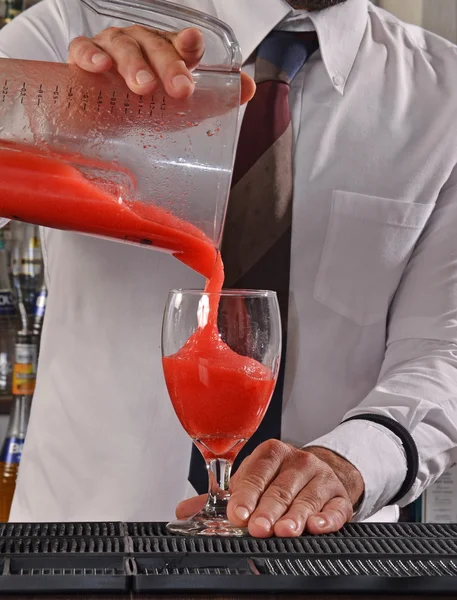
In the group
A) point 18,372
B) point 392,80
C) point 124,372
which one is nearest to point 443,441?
point 124,372

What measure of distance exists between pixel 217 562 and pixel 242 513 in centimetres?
18

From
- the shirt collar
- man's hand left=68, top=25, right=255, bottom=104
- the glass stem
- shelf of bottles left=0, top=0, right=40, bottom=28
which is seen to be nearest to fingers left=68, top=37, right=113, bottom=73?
man's hand left=68, top=25, right=255, bottom=104

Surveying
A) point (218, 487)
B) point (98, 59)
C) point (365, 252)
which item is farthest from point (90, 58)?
point (365, 252)

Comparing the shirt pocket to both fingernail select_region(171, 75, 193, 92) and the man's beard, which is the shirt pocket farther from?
fingernail select_region(171, 75, 193, 92)

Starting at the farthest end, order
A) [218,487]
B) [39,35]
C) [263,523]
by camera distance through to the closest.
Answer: [39,35]
[218,487]
[263,523]

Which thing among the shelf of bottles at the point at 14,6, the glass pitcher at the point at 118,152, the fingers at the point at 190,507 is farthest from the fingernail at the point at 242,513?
the shelf of bottles at the point at 14,6

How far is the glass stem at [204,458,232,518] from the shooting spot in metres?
0.86

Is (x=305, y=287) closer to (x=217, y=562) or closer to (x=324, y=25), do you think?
(x=324, y=25)

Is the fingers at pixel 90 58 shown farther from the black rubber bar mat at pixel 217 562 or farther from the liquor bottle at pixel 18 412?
the liquor bottle at pixel 18 412

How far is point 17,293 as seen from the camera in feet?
6.55

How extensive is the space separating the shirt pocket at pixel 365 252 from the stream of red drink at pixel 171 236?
1.79 ft

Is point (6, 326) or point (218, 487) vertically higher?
point (218, 487)

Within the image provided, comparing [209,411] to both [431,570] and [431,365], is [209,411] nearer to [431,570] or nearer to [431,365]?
[431,570]

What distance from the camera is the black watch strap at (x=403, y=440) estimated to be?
1.09 metres
